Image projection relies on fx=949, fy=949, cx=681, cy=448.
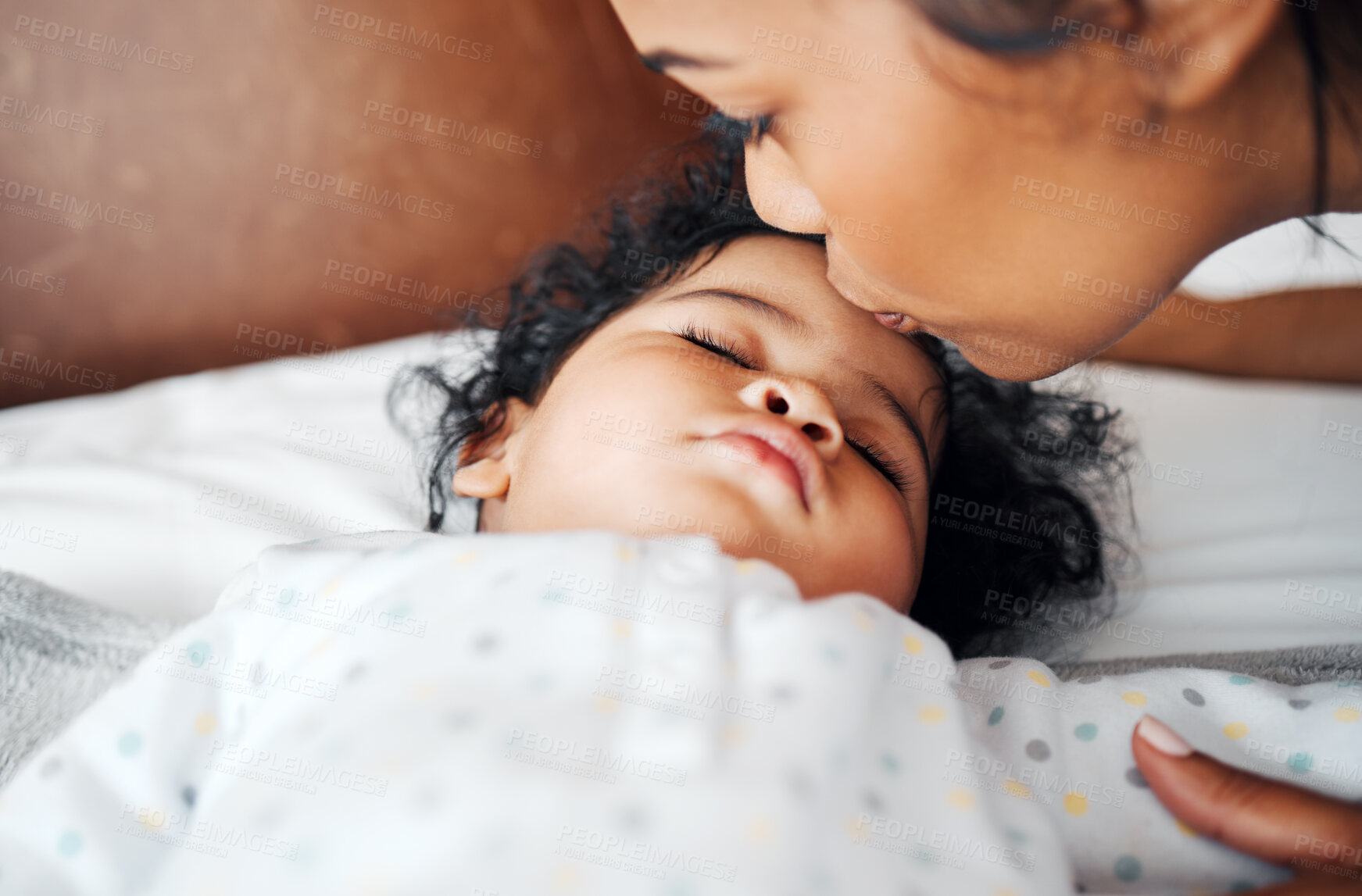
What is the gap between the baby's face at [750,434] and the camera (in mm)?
730

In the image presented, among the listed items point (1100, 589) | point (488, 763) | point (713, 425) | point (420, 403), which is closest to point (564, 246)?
point (420, 403)

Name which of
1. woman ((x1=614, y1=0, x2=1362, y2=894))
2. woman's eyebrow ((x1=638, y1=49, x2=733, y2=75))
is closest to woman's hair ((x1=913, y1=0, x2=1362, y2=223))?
woman ((x1=614, y1=0, x2=1362, y2=894))

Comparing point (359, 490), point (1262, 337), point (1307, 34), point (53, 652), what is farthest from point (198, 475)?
point (1262, 337)

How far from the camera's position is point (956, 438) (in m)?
1.18

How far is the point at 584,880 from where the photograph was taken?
0.51 meters

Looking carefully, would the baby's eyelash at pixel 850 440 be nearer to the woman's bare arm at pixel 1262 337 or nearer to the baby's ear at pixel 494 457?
the baby's ear at pixel 494 457

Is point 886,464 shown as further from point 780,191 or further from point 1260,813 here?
point 1260,813

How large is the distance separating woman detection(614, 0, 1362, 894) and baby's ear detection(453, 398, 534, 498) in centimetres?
41

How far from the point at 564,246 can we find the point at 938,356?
0.62 metres

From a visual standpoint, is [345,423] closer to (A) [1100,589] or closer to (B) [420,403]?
(B) [420,403]

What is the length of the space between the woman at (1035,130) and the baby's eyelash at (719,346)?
0.17 m

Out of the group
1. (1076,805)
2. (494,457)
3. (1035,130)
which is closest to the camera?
(1035,130)

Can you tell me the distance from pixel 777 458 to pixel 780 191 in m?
0.20

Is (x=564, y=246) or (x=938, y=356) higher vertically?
(x=938, y=356)
